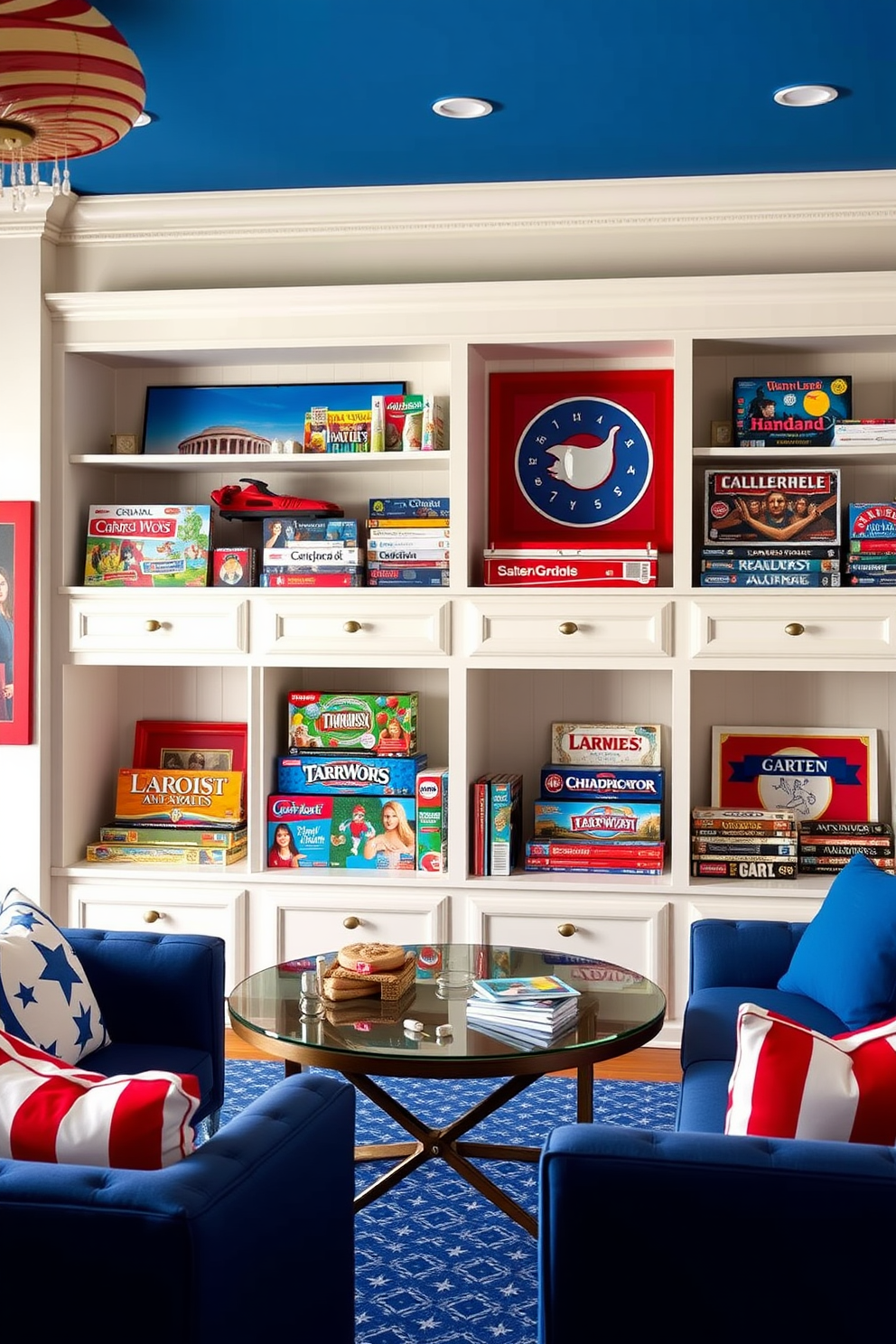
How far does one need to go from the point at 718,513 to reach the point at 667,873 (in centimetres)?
117

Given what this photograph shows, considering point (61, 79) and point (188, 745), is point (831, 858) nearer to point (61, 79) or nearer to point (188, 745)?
point (188, 745)

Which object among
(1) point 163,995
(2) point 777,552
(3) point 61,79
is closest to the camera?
(3) point 61,79

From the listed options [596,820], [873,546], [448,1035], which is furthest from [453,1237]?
[873,546]

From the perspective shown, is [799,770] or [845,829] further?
[799,770]

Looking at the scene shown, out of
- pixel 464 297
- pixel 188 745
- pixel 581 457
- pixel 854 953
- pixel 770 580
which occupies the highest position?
pixel 464 297

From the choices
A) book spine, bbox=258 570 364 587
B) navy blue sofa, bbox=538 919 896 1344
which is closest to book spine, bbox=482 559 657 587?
book spine, bbox=258 570 364 587

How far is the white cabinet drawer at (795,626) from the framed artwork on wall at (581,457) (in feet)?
1.44

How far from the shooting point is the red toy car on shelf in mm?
4477

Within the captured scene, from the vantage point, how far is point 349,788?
14.8 ft

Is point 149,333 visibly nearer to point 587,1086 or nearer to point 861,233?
point 861,233

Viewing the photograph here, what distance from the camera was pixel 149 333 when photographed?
441cm

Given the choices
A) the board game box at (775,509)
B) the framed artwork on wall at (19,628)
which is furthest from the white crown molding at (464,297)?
the framed artwork on wall at (19,628)

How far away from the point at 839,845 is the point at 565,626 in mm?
1128

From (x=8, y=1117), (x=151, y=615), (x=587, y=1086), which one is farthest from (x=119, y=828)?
(x=8, y=1117)
